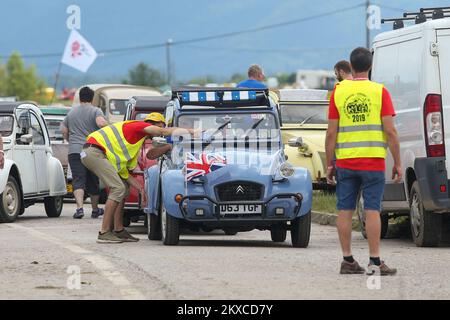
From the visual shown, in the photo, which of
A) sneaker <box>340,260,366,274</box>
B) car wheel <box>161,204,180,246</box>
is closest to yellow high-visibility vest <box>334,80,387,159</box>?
sneaker <box>340,260,366,274</box>

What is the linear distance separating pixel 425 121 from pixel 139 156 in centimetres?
535

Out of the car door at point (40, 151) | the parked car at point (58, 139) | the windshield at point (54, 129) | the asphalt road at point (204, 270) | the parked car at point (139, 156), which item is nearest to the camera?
the asphalt road at point (204, 270)

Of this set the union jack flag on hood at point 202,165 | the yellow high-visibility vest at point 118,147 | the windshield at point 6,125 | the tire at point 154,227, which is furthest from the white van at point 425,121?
the windshield at point 6,125

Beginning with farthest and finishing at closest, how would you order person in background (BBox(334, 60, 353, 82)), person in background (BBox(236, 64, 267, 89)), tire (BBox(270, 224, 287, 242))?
person in background (BBox(236, 64, 267, 89)) < tire (BBox(270, 224, 287, 242)) < person in background (BBox(334, 60, 353, 82))

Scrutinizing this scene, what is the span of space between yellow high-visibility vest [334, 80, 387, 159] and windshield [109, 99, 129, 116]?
27468 mm

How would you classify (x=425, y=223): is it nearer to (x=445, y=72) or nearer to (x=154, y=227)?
(x=445, y=72)

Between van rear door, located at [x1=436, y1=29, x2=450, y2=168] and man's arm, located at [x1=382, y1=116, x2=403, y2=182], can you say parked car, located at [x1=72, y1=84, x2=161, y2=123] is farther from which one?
man's arm, located at [x1=382, y1=116, x2=403, y2=182]

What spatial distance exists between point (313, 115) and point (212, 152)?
964 centimetres

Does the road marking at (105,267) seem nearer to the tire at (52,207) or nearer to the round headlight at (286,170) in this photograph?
the round headlight at (286,170)

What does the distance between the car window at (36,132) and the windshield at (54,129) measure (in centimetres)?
596

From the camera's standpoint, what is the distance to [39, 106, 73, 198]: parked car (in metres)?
26.6

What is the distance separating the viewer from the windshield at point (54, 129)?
2909 centimetres

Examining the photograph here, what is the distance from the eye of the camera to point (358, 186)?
41.0ft

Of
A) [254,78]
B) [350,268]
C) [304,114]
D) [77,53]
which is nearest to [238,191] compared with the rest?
[350,268]
